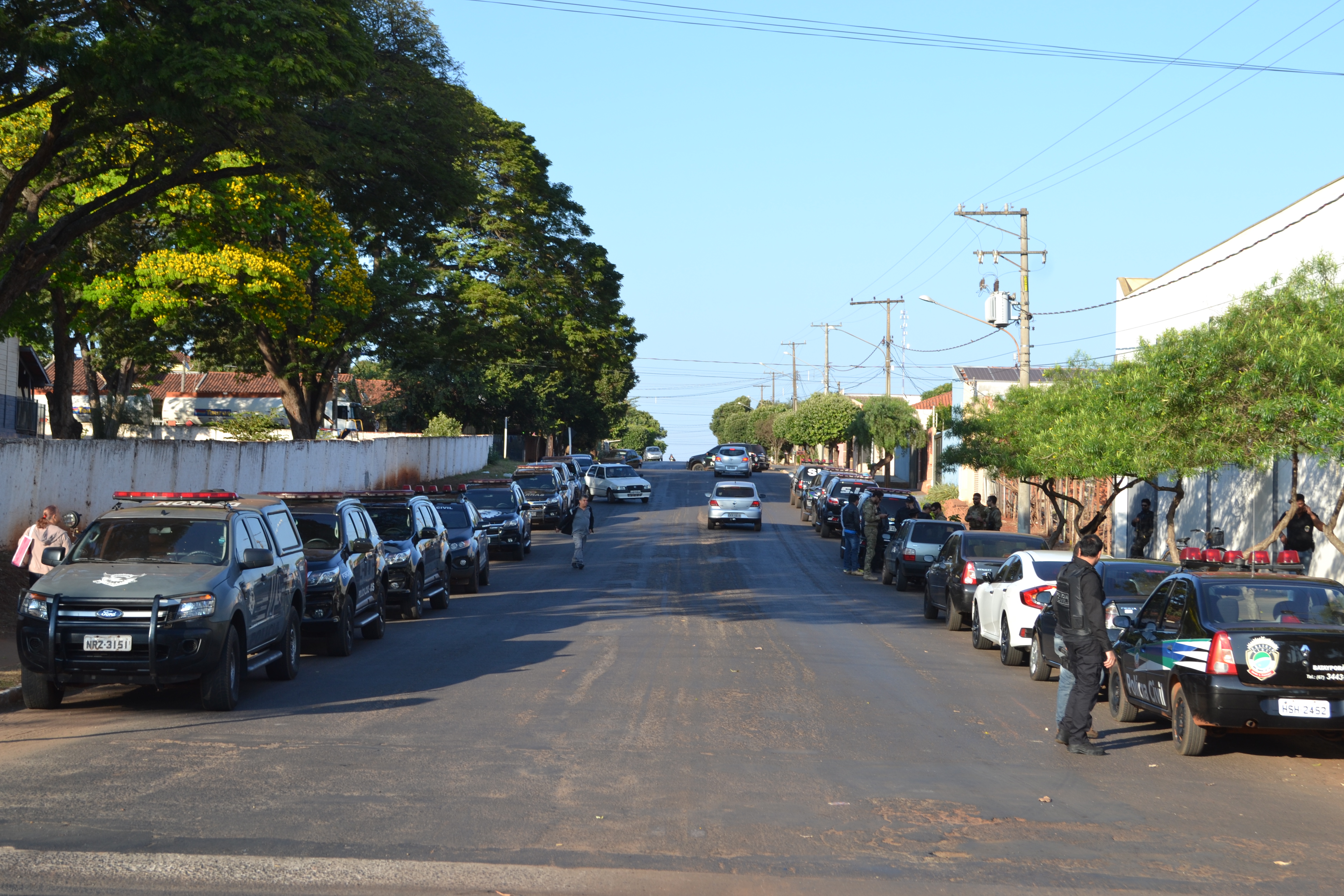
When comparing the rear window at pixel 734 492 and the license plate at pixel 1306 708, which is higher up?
the rear window at pixel 734 492

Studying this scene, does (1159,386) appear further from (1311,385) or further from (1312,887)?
(1312,887)

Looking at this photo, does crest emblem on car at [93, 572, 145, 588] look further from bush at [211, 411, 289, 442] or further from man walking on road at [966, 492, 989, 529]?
bush at [211, 411, 289, 442]

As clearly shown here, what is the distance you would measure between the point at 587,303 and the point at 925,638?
38679mm

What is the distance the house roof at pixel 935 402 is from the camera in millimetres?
62125

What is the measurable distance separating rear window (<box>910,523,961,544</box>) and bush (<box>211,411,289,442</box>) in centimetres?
2783

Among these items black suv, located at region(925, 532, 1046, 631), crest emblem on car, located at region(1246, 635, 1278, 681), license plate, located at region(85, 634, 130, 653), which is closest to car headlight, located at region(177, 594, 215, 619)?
license plate, located at region(85, 634, 130, 653)

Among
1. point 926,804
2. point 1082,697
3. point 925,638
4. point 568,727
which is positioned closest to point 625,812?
point 926,804

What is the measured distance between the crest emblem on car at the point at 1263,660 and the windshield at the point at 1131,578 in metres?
4.45

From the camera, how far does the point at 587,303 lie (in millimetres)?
55562

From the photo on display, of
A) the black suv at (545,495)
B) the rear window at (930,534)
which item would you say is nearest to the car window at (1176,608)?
the rear window at (930,534)

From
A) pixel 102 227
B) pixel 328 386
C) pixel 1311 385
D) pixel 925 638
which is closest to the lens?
pixel 1311 385

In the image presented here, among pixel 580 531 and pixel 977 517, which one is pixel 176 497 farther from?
pixel 977 517

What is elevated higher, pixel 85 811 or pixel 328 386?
pixel 328 386

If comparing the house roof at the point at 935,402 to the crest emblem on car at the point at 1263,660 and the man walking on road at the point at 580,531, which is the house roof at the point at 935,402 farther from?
the crest emblem on car at the point at 1263,660
